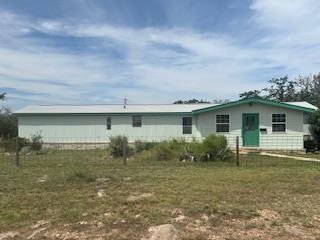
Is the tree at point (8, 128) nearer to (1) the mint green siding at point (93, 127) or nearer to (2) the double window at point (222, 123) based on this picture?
(1) the mint green siding at point (93, 127)

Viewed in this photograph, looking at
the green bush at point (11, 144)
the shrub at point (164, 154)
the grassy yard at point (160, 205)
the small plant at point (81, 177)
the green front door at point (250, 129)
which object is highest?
the green front door at point (250, 129)

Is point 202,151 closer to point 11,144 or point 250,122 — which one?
point 250,122

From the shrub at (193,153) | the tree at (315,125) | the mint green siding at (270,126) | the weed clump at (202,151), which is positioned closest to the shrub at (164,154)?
the weed clump at (202,151)

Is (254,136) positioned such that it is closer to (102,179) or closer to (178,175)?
(178,175)

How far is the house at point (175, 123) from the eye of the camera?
26531 mm

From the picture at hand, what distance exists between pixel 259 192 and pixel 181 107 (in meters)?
22.4

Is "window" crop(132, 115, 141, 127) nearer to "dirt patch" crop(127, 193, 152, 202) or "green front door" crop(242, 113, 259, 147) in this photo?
"green front door" crop(242, 113, 259, 147)

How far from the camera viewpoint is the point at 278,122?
26625 mm

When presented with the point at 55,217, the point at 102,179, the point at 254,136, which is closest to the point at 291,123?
the point at 254,136

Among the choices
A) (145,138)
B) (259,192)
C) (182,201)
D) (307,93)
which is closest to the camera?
(182,201)

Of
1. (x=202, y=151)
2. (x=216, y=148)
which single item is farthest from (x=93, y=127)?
(x=216, y=148)

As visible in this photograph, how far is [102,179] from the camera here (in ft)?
38.4

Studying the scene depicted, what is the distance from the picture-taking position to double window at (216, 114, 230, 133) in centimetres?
2728

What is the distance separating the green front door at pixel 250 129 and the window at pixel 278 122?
3.16 ft
